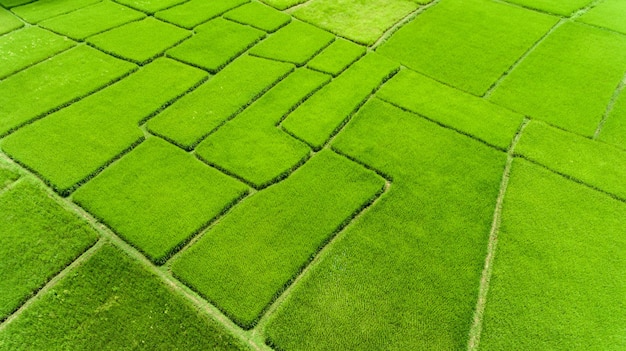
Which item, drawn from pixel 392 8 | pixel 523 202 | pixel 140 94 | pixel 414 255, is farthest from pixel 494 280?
pixel 392 8

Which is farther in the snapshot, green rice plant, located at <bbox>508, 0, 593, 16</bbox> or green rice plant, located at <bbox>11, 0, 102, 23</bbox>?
green rice plant, located at <bbox>508, 0, 593, 16</bbox>

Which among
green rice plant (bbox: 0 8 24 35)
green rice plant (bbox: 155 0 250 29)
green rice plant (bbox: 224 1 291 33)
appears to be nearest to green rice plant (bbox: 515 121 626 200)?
green rice plant (bbox: 224 1 291 33)

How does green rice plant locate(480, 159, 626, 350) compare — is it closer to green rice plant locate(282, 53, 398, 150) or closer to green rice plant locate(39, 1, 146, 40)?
green rice plant locate(282, 53, 398, 150)

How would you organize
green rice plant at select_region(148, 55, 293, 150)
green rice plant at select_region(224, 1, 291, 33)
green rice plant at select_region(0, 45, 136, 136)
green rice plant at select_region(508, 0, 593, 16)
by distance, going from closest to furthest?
green rice plant at select_region(148, 55, 293, 150) → green rice plant at select_region(0, 45, 136, 136) → green rice plant at select_region(224, 1, 291, 33) → green rice plant at select_region(508, 0, 593, 16)

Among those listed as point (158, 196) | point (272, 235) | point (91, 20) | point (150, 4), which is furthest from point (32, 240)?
point (150, 4)

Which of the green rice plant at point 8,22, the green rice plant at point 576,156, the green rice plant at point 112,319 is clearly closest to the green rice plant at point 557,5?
the green rice plant at point 576,156

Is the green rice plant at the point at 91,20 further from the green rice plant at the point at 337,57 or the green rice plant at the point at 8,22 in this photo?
the green rice plant at the point at 337,57
